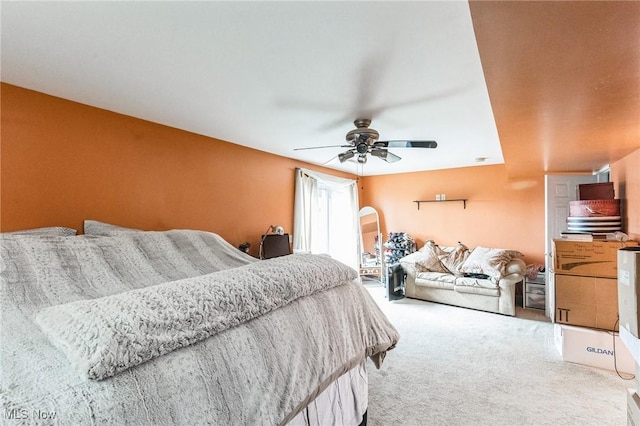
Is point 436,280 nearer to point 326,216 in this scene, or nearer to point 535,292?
point 535,292

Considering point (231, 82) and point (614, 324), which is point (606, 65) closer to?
point (231, 82)

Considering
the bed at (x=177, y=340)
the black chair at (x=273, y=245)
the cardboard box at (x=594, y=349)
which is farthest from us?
the black chair at (x=273, y=245)

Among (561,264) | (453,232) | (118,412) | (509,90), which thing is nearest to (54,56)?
(118,412)

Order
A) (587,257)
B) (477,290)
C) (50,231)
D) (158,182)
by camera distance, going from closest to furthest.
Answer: (50,231)
(587,257)
(158,182)
(477,290)

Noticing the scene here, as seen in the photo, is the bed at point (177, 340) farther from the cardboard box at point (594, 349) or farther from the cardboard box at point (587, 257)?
the cardboard box at point (594, 349)

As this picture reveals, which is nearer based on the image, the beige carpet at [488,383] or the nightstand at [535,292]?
the beige carpet at [488,383]

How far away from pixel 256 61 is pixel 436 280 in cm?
409

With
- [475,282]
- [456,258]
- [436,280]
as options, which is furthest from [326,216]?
Result: [475,282]

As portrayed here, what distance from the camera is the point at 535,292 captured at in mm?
4215

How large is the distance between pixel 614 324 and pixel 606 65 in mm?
2452

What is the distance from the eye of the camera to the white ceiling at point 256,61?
129 centimetres

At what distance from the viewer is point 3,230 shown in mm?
1957
